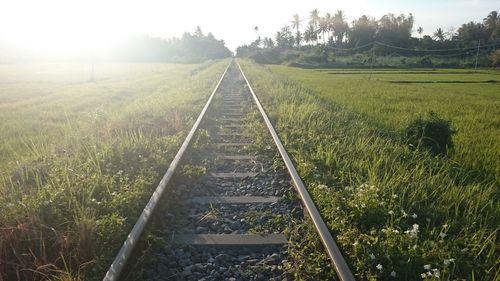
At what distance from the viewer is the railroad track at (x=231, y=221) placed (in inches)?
133

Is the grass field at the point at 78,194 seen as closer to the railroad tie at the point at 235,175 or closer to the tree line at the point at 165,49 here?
the railroad tie at the point at 235,175

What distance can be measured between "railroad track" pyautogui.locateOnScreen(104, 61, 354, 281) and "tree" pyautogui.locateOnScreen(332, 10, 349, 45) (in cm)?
12369

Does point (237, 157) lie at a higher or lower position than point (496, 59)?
higher

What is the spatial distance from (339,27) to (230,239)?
131m

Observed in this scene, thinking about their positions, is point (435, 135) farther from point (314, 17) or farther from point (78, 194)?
point (314, 17)

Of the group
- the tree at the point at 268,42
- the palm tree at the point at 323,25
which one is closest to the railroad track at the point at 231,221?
the palm tree at the point at 323,25

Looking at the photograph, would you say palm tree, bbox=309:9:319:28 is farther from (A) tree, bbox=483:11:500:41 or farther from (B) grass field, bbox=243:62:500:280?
(B) grass field, bbox=243:62:500:280

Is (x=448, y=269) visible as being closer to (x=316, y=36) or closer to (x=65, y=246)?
(x=65, y=246)

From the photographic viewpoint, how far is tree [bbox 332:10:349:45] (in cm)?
12506

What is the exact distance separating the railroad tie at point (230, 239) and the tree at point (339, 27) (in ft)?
412

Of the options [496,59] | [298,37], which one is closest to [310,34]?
[298,37]

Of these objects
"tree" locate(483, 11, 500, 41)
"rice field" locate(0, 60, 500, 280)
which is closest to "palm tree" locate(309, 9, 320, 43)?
"tree" locate(483, 11, 500, 41)

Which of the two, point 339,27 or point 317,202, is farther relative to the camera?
point 339,27

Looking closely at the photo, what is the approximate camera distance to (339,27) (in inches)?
4963
